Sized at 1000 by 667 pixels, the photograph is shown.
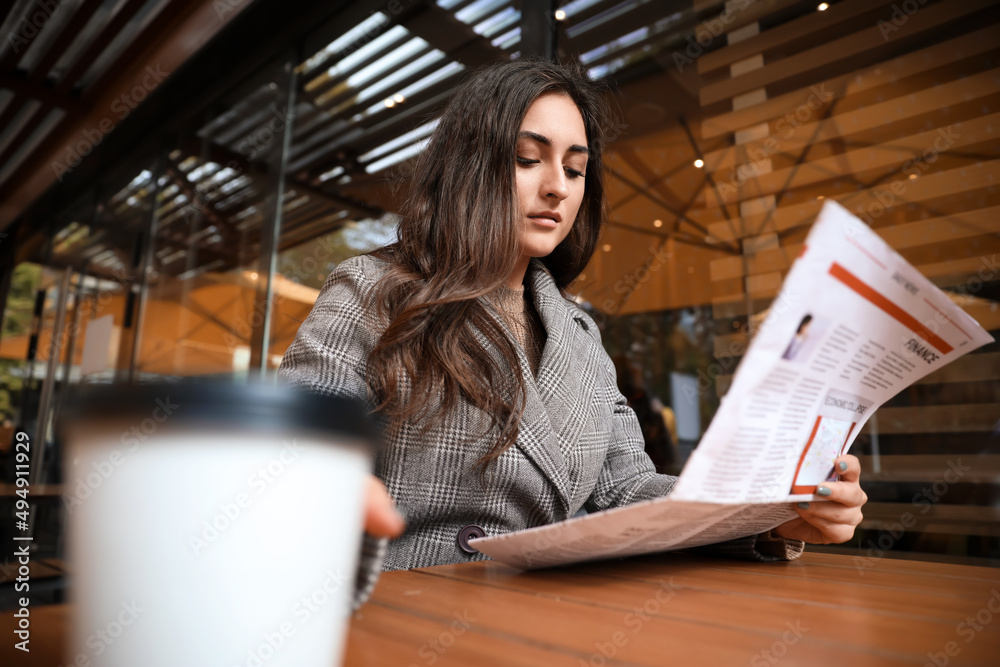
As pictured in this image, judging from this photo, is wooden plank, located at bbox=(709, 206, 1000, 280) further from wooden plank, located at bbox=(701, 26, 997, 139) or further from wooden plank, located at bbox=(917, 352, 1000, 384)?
wooden plank, located at bbox=(701, 26, 997, 139)

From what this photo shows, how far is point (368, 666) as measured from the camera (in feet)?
1.29

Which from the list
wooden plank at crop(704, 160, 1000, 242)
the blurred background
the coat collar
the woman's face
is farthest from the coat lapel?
wooden plank at crop(704, 160, 1000, 242)

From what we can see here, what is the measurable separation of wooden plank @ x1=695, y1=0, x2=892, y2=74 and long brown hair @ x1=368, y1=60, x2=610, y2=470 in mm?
1165

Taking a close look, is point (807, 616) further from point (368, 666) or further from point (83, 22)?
point (83, 22)

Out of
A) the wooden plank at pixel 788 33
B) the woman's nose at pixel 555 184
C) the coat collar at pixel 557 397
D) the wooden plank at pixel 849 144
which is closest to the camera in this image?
the coat collar at pixel 557 397

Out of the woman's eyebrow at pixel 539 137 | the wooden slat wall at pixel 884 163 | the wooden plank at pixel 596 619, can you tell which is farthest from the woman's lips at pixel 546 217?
the wooden slat wall at pixel 884 163

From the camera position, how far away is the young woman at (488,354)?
37.0 inches

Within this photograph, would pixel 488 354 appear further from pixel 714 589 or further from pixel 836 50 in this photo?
pixel 836 50

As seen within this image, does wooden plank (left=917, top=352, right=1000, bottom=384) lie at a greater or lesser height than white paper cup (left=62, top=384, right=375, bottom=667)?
greater

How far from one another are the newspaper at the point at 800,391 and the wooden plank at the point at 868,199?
58.2 inches

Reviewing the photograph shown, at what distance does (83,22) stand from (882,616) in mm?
4526

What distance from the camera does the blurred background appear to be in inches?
71.4

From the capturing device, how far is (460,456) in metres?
0.99

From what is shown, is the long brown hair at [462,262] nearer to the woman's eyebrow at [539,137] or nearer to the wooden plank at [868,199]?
the woman's eyebrow at [539,137]
